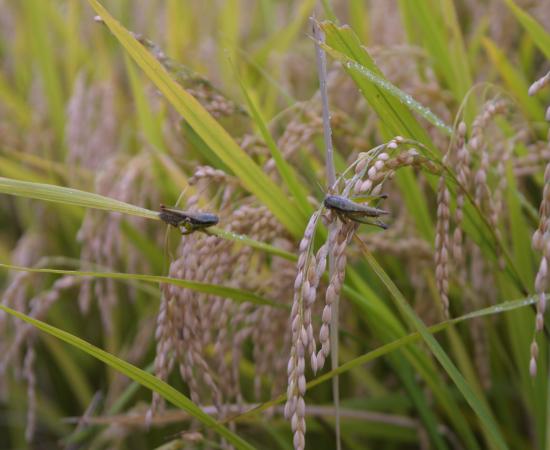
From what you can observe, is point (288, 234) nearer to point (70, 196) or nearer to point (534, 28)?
point (70, 196)

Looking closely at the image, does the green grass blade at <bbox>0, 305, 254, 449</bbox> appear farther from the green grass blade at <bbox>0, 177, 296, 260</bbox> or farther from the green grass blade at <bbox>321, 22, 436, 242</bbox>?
the green grass blade at <bbox>321, 22, 436, 242</bbox>

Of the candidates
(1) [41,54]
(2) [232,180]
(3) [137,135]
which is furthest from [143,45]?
(1) [41,54]

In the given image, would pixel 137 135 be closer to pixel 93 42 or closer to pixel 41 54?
pixel 41 54

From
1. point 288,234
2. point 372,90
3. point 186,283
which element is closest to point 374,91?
point 372,90

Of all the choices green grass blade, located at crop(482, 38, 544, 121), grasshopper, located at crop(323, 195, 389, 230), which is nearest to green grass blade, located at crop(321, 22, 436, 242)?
grasshopper, located at crop(323, 195, 389, 230)

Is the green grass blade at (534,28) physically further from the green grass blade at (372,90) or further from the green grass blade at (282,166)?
the green grass blade at (282,166)
